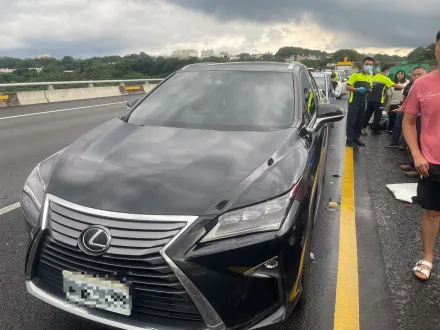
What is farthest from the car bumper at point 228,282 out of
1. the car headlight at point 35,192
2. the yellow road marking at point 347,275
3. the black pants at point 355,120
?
the black pants at point 355,120

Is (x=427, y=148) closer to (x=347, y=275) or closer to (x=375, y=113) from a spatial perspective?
(x=347, y=275)

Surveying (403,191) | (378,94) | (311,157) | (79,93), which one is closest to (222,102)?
(311,157)

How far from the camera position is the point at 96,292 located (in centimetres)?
199

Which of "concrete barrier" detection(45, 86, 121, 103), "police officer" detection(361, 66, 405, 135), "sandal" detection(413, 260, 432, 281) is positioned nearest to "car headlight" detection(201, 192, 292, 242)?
"sandal" detection(413, 260, 432, 281)

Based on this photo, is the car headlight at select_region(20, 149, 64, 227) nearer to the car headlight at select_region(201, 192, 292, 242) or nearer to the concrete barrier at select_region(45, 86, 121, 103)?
the car headlight at select_region(201, 192, 292, 242)

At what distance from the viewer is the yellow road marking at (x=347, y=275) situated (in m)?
2.62

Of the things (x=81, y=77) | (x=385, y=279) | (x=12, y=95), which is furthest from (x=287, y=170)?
(x=81, y=77)

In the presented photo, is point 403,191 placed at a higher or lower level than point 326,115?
lower

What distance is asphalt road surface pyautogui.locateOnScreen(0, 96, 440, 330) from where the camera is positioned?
2588mm

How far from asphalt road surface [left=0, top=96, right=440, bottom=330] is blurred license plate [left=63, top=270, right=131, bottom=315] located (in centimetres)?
50

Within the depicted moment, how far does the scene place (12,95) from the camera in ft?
49.0

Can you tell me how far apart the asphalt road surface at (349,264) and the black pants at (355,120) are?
1.57 m

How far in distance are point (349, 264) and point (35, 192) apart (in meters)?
2.51

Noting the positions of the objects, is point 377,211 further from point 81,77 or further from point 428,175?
point 81,77
